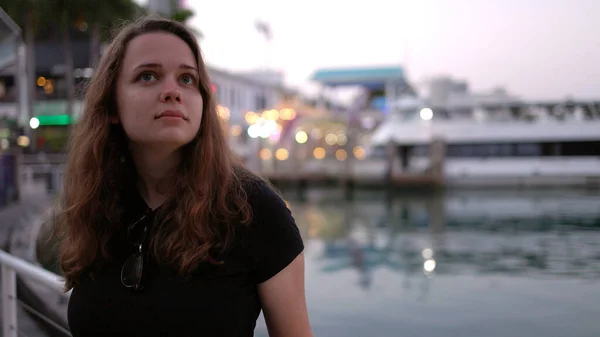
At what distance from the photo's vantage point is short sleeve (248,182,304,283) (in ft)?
4.89

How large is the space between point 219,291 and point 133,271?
0.22m

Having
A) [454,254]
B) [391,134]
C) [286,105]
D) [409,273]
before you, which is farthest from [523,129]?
[409,273]

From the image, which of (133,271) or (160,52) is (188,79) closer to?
(160,52)

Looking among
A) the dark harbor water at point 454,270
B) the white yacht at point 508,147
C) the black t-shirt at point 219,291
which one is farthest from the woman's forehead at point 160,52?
the white yacht at point 508,147

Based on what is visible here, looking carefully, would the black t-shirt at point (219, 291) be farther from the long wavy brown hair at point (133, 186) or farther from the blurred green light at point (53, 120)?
the blurred green light at point (53, 120)

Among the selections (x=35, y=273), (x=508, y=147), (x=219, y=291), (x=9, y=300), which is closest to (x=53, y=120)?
(x=508, y=147)

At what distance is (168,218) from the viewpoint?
1.60m

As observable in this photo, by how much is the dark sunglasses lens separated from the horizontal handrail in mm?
725

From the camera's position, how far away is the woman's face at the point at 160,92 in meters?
1.56

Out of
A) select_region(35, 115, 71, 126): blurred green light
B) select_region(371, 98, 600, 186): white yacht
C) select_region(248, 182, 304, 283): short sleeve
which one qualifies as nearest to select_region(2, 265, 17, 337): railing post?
Result: select_region(248, 182, 304, 283): short sleeve

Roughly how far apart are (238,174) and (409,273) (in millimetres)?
13492

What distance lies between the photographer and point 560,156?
118 feet

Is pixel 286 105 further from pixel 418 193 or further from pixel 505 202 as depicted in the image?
pixel 505 202

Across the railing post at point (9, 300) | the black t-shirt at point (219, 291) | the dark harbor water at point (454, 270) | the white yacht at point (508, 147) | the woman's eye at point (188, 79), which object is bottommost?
the dark harbor water at point (454, 270)
